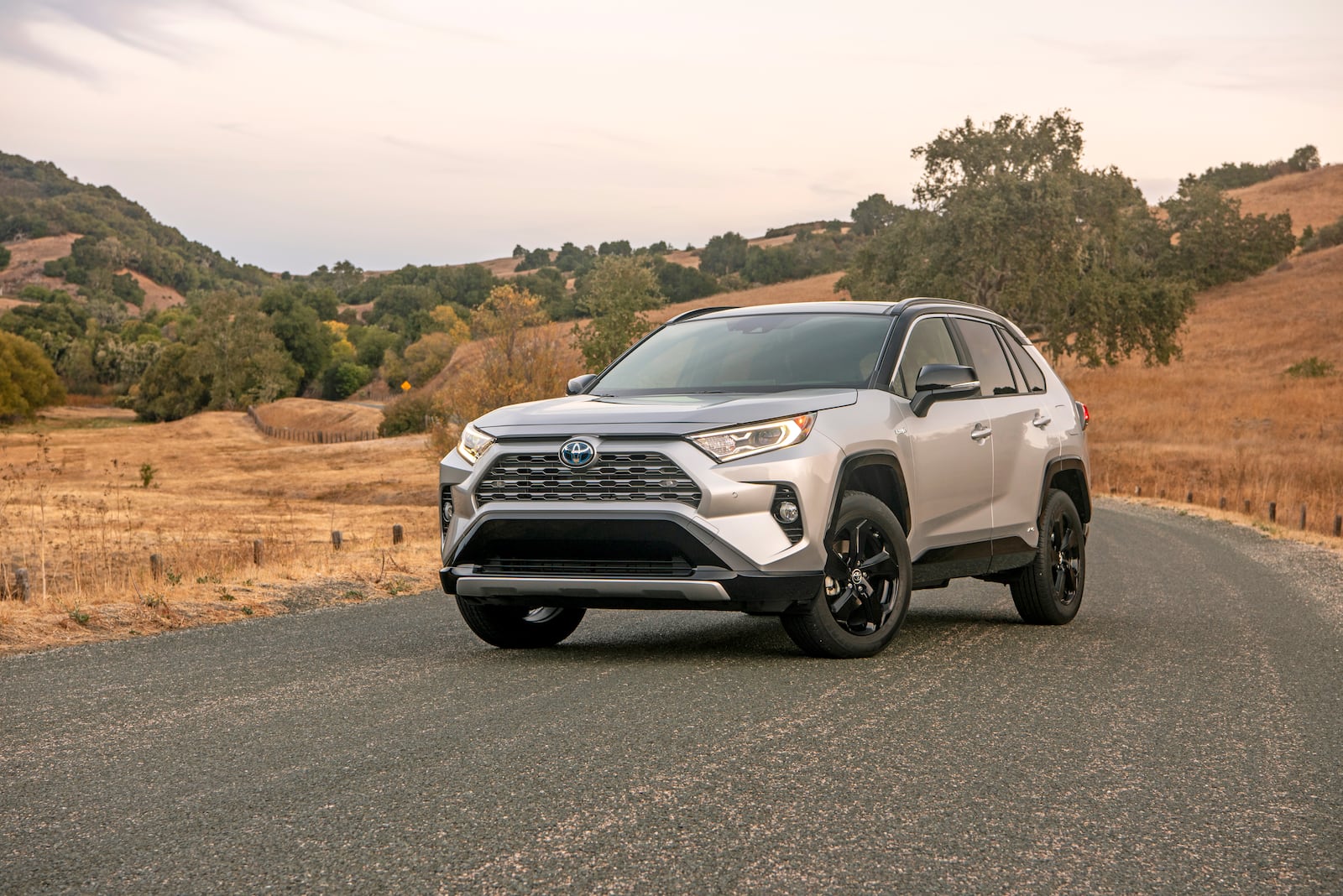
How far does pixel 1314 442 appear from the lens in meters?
48.1

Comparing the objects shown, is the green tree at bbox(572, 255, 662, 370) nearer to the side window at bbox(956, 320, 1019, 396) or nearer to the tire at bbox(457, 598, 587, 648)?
the side window at bbox(956, 320, 1019, 396)

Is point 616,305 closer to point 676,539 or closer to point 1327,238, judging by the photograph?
point 1327,238

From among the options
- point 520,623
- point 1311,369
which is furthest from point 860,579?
point 1311,369

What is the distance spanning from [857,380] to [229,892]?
4.94 meters

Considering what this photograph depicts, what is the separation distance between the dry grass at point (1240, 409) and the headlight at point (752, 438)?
23.8 m

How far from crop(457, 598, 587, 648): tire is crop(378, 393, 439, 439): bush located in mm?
74817

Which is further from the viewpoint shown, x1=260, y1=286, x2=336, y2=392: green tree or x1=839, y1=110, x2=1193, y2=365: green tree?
x1=260, y1=286, x2=336, y2=392: green tree

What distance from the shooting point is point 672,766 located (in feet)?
16.0

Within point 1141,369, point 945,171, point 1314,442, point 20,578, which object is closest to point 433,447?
point 945,171

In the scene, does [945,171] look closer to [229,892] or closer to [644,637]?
[644,637]

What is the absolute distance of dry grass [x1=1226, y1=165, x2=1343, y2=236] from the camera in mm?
118438

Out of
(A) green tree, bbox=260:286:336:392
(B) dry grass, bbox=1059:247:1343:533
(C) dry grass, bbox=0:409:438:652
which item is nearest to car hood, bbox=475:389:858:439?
(C) dry grass, bbox=0:409:438:652

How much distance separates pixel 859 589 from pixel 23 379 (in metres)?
109

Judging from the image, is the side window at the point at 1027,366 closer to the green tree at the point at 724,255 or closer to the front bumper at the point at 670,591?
the front bumper at the point at 670,591
